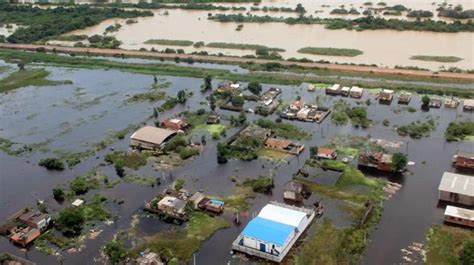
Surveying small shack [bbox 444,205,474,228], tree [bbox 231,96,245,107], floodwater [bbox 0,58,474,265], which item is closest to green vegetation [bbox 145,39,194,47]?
floodwater [bbox 0,58,474,265]

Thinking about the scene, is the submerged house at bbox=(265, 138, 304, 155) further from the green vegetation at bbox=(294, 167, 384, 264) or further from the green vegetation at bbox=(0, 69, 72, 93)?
the green vegetation at bbox=(0, 69, 72, 93)

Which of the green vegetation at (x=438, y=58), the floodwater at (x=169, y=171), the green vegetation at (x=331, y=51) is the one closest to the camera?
the floodwater at (x=169, y=171)

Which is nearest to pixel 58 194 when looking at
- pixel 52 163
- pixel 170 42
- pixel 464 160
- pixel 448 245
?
pixel 52 163

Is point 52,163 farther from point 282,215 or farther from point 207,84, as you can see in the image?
point 207,84

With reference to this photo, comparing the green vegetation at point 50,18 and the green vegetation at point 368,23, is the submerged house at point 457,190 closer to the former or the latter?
the green vegetation at point 368,23

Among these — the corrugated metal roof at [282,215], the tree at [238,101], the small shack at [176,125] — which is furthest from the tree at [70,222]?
the tree at [238,101]
